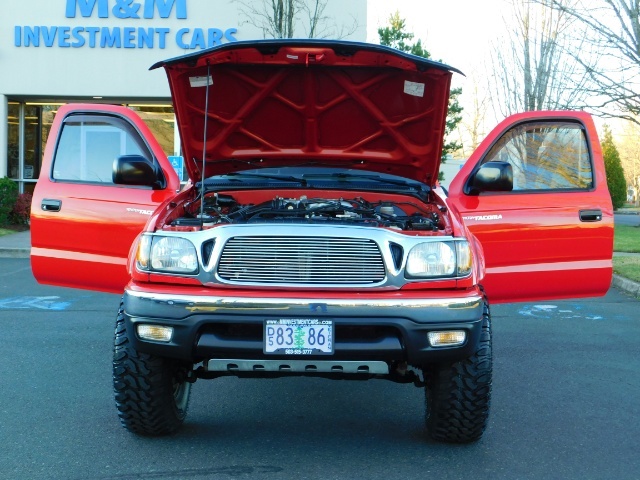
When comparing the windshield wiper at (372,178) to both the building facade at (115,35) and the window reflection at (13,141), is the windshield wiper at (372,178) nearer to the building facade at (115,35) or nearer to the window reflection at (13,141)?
the building facade at (115,35)

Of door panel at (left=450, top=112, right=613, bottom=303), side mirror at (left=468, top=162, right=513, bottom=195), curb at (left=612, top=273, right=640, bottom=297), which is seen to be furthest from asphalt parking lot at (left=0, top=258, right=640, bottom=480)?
curb at (left=612, top=273, right=640, bottom=297)

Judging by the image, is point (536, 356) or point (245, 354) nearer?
point (245, 354)

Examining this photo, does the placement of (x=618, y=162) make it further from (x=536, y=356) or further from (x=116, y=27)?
(x=536, y=356)

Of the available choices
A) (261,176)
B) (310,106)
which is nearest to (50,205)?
(261,176)

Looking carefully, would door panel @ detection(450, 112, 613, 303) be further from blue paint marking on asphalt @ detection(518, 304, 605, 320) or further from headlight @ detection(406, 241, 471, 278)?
blue paint marking on asphalt @ detection(518, 304, 605, 320)

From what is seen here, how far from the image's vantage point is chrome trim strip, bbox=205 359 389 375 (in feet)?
12.8

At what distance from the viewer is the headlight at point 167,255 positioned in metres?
4.07

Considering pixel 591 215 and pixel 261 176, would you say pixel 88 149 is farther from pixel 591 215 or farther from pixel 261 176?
pixel 591 215

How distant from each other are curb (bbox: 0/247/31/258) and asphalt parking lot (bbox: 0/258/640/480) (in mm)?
8577

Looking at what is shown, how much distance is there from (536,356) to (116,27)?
18.6 m

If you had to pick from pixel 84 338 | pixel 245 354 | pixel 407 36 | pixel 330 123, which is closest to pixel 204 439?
pixel 245 354

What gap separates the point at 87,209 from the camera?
5637 mm

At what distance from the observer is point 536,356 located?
6883 millimetres

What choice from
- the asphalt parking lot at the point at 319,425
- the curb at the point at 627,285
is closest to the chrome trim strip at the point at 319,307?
the asphalt parking lot at the point at 319,425
